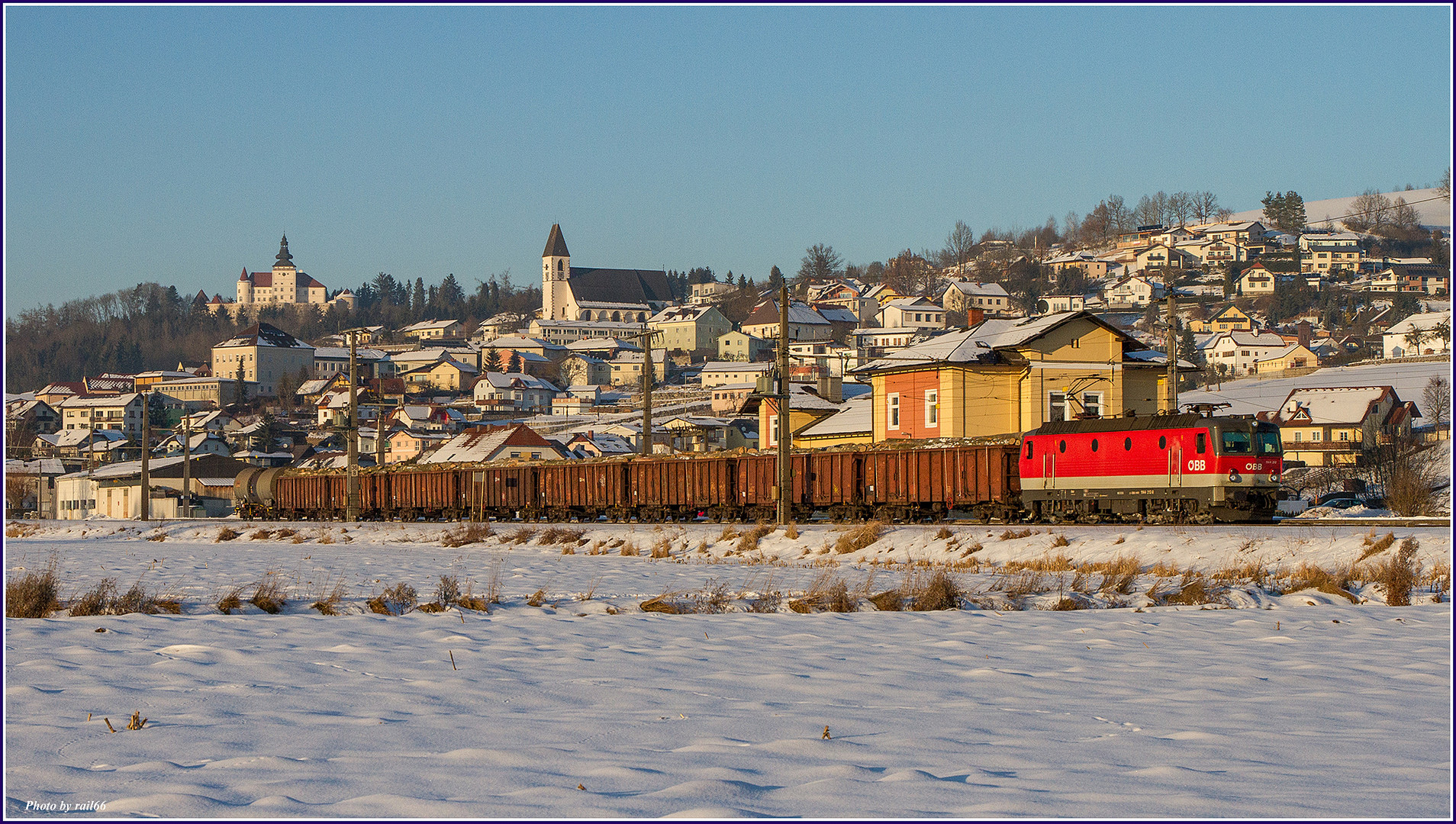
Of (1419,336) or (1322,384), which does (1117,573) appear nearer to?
(1322,384)

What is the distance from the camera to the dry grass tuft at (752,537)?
32125 mm

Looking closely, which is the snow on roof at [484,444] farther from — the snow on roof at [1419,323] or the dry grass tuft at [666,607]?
the snow on roof at [1419,323]

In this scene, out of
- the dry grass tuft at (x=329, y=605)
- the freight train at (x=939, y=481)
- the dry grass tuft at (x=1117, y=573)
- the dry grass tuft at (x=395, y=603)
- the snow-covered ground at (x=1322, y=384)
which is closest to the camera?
the dry grass tuft at (x=329, y=605)

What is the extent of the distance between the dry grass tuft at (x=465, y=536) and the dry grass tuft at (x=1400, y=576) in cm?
2711

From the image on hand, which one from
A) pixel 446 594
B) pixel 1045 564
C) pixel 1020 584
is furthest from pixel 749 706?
pixel 1045 564

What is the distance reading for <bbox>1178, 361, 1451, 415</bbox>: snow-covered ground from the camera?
113m

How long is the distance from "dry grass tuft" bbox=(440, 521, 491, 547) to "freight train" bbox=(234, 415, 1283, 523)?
6.92m

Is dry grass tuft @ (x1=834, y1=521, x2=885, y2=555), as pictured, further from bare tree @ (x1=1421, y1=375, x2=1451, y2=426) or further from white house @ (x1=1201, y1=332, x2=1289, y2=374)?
white house @ (x1=1201, y1=332, x2=1289, y2=374)

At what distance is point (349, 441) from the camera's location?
53.8 metres

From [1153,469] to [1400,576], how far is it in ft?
48.1

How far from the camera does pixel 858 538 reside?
30453mm

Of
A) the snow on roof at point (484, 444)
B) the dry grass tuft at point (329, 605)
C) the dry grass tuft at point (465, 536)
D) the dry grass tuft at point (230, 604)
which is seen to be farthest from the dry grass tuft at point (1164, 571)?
the snow on roof at point (484, 444)

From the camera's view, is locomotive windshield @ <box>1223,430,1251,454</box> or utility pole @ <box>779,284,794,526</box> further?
utility pole @ <box>779,284,794,526</box>

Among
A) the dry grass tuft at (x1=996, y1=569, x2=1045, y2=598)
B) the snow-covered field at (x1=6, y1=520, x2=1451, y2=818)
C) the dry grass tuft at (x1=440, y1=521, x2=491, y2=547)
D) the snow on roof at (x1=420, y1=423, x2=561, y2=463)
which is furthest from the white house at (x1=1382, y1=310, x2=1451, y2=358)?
the snow-covered field at (x1=6, y1=520, x2=1451, y2=818)
